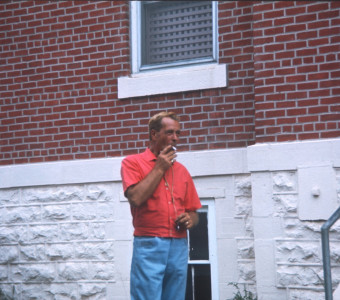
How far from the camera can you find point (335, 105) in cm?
546

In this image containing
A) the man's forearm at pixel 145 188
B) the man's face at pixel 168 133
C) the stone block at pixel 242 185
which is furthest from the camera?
the stone block at pixel 242 185

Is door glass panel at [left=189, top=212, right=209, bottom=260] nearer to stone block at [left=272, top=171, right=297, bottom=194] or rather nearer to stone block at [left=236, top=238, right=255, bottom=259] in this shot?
stone block at [left=236, top=238, right=255, bottom=259]

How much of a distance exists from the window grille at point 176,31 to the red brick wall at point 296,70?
839 millimetres

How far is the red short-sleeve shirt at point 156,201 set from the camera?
431 centimetres

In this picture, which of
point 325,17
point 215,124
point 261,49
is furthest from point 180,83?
point 325,17

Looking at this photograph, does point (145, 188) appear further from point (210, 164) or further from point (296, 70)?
point (296, 70)

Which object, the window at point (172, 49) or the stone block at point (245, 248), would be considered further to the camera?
the window at point (172, 49)

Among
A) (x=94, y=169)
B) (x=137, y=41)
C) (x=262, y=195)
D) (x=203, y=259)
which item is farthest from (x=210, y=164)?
(x=137, y=41)

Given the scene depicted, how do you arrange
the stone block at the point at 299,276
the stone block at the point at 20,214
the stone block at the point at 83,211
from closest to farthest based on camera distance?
the stone block at the point at 299,276 < the stone block at the point at 83,211 < the stone block at the point at 20,214

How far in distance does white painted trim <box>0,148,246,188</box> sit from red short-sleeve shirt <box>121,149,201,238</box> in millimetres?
1547

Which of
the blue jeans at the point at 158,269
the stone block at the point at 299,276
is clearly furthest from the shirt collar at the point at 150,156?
the stone block at the point at 299,276

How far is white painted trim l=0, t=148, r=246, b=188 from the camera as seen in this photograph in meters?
6.04

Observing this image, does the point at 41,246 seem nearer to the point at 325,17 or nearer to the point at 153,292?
the point at 153,292

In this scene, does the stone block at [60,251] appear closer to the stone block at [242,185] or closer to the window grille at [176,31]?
the stone block at [242,185]
